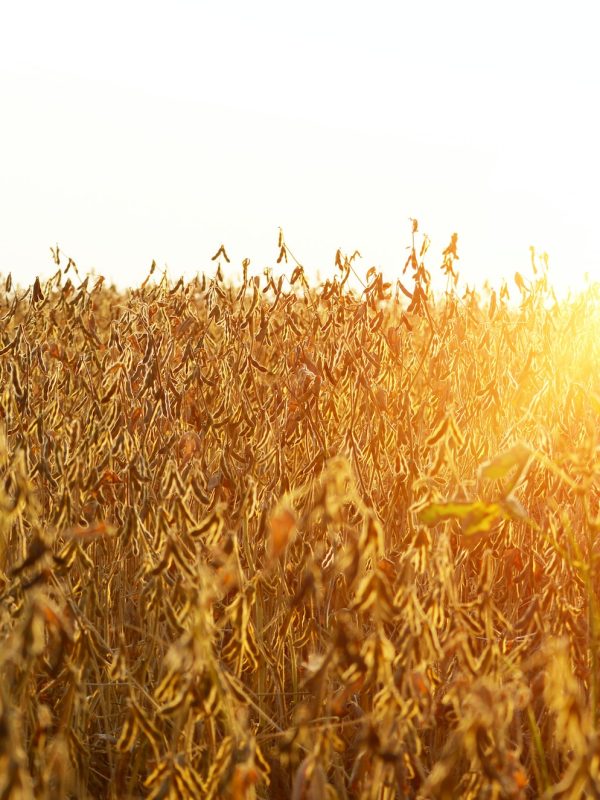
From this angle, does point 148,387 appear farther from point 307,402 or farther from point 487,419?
point 487,419

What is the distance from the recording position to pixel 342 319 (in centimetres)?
322

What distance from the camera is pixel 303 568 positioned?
1.95 m

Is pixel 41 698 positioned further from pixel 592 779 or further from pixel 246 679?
pixel 592 779

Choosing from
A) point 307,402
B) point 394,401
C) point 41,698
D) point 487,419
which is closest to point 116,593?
point 41,698

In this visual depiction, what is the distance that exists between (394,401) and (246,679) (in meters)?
1.01

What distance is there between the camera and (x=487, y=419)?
2949mm

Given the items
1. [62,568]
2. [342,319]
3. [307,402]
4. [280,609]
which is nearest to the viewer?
[62,568]

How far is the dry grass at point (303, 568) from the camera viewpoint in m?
1.14

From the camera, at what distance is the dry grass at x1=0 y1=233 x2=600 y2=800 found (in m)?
1.14

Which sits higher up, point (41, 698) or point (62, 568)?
point (62, 568)

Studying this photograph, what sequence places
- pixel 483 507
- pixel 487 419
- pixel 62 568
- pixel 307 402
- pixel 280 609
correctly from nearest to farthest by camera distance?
1. pixel 483 507
2. pixel 62 568
3. pixel 280 609
4. pixel 307 402
5. pixel 487 419

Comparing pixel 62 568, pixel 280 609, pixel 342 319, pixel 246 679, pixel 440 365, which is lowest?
pixel 246 679

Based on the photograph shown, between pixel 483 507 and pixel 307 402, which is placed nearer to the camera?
pixel 483 507

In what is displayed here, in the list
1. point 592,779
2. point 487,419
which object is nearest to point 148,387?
point 487,419
